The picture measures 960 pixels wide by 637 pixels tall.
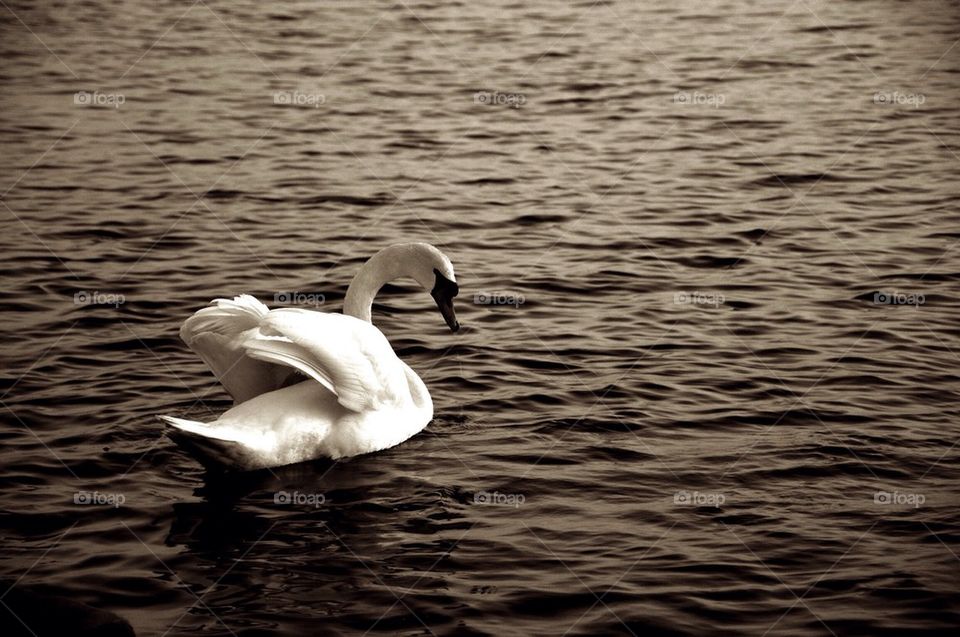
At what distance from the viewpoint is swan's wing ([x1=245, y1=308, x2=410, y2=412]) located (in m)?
8.04

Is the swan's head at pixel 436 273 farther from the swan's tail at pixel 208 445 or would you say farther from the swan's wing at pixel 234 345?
the swan's tail at pixel 208 445

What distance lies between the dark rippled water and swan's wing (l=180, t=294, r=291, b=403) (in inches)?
22.9

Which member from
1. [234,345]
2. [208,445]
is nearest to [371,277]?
[234,345]

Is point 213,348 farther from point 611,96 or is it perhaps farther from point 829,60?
point 829,60

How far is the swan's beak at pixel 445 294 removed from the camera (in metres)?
9.29

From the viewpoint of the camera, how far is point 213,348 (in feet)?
28.3

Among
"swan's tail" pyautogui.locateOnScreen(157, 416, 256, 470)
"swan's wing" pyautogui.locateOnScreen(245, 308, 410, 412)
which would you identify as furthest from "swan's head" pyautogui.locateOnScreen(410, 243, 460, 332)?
"swan's tail" pyautogui.locateOnScreen(157, 416, 256, 470)

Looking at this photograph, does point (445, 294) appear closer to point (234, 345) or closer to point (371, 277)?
point (371, 277)

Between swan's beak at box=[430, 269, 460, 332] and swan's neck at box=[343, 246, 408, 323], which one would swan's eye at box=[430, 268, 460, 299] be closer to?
swan's beak at box=[430, 269, 460, 332]

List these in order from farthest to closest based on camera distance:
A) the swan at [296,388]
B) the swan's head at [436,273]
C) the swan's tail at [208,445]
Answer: the swan's head at [436,273] → the swan at [296,388] → the swan's tail at [208,445]

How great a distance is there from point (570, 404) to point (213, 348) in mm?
2420

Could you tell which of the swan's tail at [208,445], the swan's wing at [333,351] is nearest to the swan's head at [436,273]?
the swan's wing at [333,351]

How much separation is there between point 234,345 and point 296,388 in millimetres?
444

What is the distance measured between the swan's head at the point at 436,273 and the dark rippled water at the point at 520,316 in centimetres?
73
